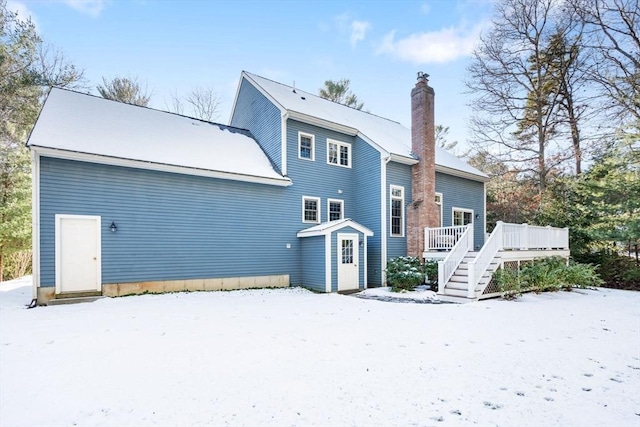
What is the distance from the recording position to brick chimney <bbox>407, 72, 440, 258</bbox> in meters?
12.9

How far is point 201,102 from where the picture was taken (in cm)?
2306

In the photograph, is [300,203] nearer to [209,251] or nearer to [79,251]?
[209,251]

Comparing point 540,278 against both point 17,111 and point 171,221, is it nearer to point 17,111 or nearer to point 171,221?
point 171,221

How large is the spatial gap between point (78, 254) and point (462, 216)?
15373mm

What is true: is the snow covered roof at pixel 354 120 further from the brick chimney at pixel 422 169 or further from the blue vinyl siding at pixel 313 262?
the blue vinyl siding at pixel 313 262

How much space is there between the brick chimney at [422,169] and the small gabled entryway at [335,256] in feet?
7.14

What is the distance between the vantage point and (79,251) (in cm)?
873

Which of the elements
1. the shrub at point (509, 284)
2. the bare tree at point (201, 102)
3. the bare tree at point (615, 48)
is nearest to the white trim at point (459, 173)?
the shrub at point (509, 284)

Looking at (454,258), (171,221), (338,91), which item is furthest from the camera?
(338,91)

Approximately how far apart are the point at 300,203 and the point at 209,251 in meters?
3.82

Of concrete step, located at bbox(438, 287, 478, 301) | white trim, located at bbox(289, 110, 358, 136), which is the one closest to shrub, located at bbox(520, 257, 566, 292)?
concrete step, located at bbox(438, 287, 478, 301)

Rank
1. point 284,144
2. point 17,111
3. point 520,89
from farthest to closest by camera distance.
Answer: point 520,89 < point 17,111 < point 284,144

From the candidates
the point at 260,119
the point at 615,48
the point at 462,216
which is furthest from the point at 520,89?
the point at 260,119

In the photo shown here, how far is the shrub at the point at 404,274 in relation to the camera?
11031 mm
